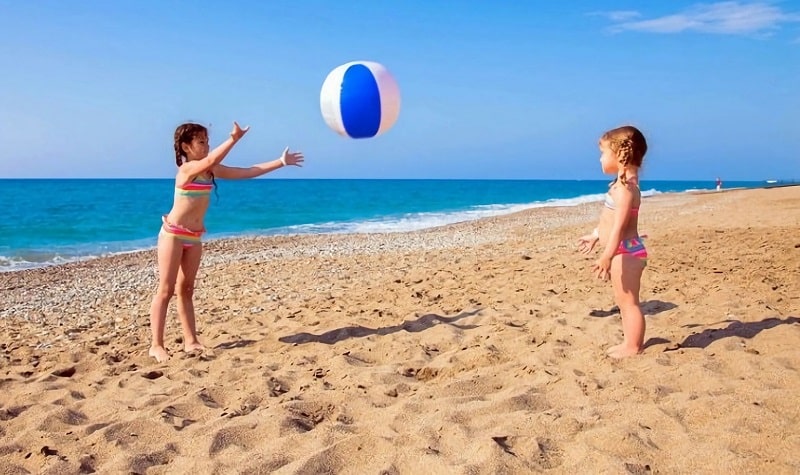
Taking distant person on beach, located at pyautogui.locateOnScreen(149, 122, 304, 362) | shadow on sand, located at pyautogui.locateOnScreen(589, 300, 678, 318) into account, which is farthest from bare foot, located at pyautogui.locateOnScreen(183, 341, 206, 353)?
shadow on sand, located at pyautogui.locateOnScreen(589, 300, 678, 318)

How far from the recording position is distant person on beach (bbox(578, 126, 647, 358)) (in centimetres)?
432

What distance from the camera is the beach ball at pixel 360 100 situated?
19.6 feet

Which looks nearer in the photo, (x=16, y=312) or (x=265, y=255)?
(x=16, y=312)

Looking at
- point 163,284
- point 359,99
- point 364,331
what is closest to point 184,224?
point 163,284

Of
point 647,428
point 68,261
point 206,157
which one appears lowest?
point 68,261

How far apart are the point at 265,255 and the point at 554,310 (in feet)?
29.0

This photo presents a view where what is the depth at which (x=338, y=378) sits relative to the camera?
14.3 feet

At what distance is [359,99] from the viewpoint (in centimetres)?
598

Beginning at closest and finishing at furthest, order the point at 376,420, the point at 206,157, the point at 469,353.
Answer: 1. the point at 376,420
2. the point at 469,353
3. the point at 206,157

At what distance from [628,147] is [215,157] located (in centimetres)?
291

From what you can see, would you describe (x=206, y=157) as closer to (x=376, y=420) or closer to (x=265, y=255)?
(x=376, y=420)

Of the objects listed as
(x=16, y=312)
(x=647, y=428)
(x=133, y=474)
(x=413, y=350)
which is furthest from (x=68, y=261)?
(x=647, y=428)

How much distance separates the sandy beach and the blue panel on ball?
5.91 feet

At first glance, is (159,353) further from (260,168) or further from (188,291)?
(260,168)
